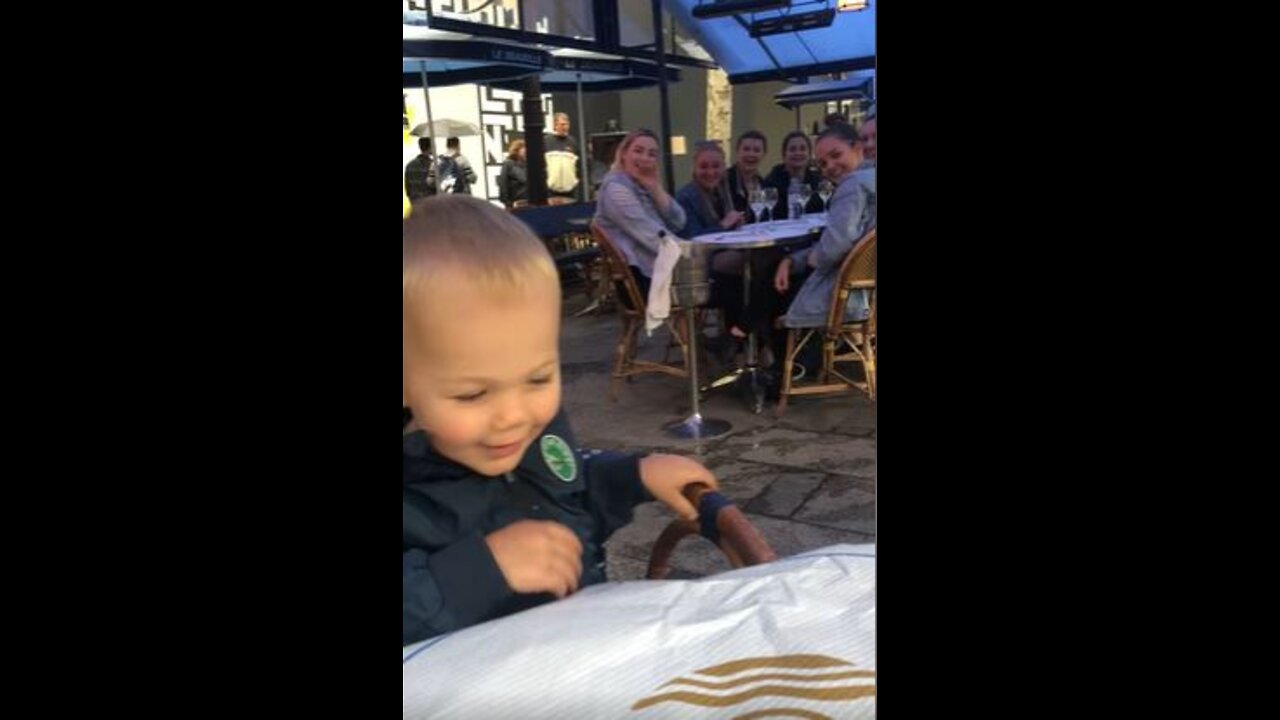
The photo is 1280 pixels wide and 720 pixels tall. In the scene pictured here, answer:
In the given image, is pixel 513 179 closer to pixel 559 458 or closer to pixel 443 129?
pixel 443 129

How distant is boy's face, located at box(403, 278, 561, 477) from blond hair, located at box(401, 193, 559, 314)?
12mm

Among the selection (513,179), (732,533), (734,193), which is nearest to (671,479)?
(732,533)

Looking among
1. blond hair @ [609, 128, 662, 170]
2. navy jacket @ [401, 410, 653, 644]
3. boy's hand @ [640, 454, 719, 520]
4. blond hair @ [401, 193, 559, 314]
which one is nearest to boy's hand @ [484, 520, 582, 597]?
navy jacket @ [401, 410, 653, 644]

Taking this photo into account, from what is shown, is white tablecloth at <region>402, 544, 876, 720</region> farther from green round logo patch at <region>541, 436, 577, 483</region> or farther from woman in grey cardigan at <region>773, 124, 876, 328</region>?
woman in grey cardigan at <region>773, 124, 876, 328</region>

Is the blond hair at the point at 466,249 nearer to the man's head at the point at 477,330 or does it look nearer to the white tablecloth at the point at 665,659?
the man's head at the point at 477,330

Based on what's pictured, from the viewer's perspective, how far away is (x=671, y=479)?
1.15m

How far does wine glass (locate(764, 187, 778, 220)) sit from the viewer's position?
1832mm

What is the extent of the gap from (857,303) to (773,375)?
34 centimetres

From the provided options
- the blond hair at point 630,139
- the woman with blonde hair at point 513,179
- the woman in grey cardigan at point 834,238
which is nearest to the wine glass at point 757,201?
the woman in grey cardigan at point 834,238
